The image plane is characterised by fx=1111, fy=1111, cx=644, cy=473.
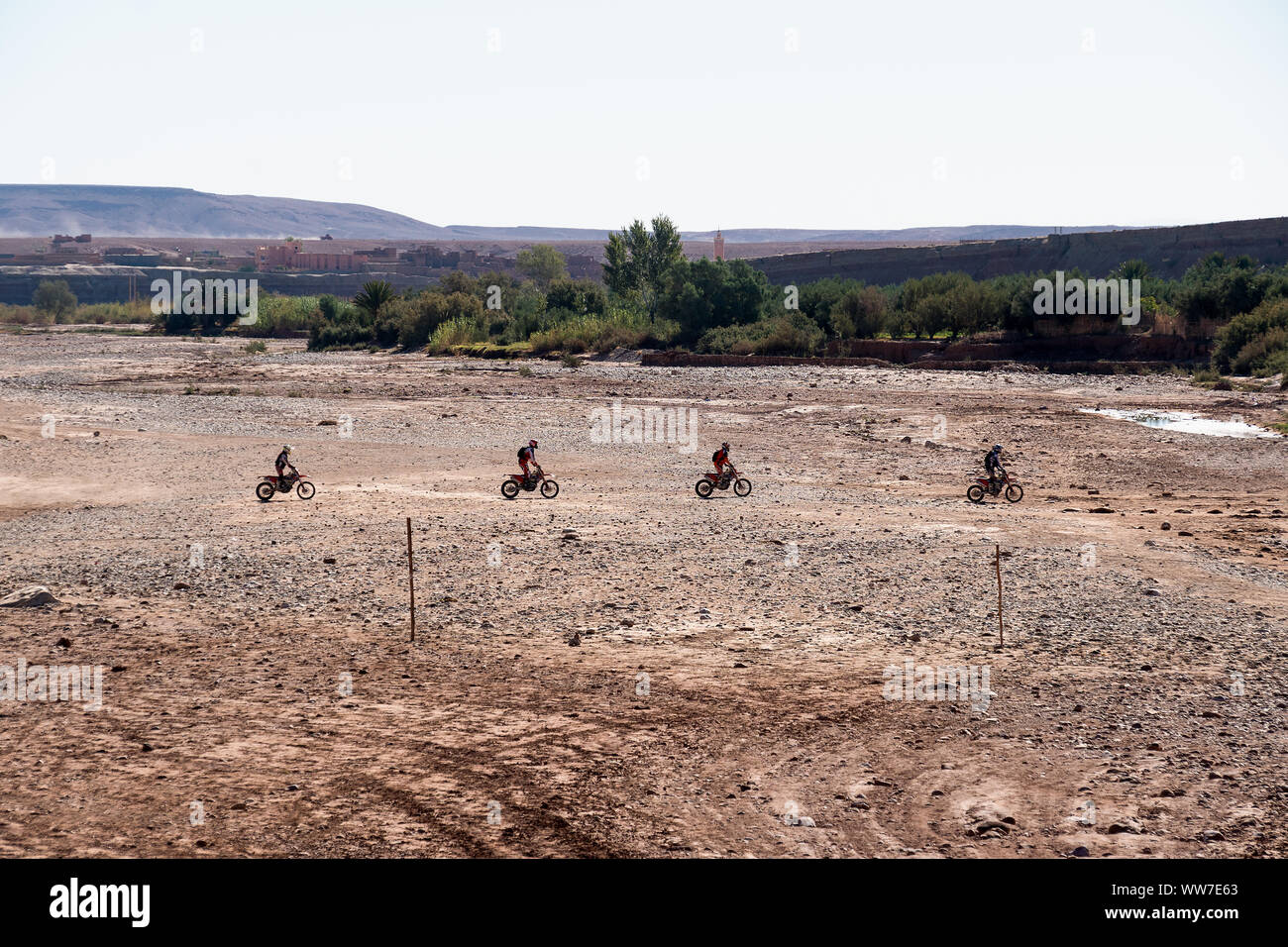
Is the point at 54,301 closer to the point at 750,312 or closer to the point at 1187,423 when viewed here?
the point at 750,312

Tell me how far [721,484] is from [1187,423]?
15.1 meters

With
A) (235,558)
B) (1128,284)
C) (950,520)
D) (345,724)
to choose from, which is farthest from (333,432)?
(1128,284)

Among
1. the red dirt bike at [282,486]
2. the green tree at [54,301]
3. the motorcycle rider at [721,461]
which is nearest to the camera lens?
the motorcycle rider at [721,461]

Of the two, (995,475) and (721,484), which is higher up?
(995,475)

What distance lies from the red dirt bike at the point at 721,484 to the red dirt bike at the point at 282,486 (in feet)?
20.2

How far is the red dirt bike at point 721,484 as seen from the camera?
57.1 ft

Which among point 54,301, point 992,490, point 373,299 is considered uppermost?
point 54,301

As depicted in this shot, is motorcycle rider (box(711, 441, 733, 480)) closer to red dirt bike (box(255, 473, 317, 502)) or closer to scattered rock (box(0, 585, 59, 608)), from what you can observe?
red dirt bike (box(255, 473, 317, 502))

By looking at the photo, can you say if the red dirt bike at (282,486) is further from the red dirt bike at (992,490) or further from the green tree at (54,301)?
the green tree at (54,301)

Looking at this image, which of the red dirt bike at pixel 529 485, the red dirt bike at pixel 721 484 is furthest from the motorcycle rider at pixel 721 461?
the red dirt bike at pixel 529 485

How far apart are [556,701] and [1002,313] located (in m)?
41.4

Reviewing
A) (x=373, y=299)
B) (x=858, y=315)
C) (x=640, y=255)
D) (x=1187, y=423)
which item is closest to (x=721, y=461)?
(x=1187, y=423)

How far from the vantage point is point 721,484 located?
17391 millimetres

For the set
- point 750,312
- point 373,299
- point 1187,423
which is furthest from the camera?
point 373,299
